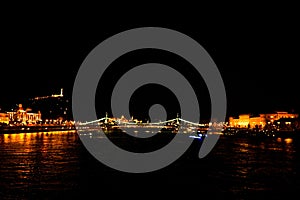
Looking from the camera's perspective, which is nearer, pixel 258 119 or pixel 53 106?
pixel 258 119

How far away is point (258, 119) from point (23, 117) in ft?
188

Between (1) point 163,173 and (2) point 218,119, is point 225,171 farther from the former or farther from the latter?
(2) point 218,119

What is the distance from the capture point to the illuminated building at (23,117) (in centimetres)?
10970

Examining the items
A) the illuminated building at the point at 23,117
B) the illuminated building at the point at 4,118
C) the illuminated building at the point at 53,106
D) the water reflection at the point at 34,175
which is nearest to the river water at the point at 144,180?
the water reflection at the point at 34,175

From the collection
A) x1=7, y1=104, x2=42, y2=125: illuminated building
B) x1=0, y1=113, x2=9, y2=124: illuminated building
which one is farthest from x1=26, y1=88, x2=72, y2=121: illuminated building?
x1=0, y1=113, x2=9, y2=124: illuminated building

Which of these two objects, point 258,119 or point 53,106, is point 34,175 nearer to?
point 258,119

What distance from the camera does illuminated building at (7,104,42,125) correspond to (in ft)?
360

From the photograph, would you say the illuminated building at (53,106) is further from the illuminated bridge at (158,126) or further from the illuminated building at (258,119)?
the illuminated building at (258,119)

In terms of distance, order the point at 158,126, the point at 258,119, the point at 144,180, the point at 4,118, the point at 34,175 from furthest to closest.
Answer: the point at 158,126 < the point at 258,119 < the point at 4,118 < the point at 34,175 < the point at 144,180

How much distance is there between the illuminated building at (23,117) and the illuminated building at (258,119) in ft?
171

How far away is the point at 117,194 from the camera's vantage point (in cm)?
1406

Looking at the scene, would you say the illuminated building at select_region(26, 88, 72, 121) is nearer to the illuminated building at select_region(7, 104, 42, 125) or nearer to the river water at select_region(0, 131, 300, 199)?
the illuminated building at select_region(7, 104, 42, 125)

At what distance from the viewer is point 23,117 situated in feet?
375

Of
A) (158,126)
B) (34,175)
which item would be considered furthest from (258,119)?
(34,175)
